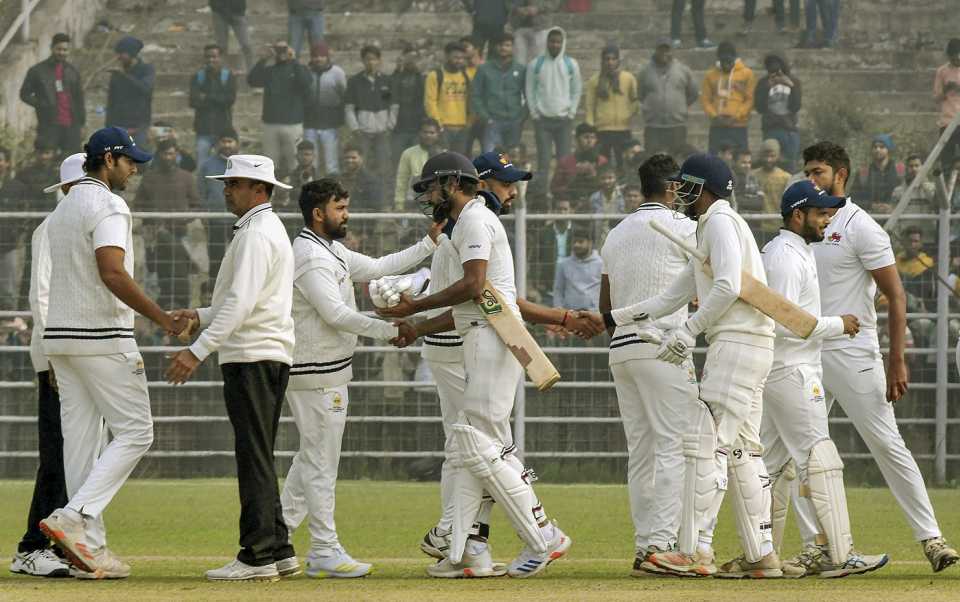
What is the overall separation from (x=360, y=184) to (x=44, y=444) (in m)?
→ 8.55

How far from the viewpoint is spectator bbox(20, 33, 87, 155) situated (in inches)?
674

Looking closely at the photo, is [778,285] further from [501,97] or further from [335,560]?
[501,97]

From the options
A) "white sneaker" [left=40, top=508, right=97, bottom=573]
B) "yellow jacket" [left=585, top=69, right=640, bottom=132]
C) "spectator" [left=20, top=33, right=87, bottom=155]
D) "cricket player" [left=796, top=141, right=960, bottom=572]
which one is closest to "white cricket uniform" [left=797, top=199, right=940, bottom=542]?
"cricket player" [left=796, top=141, right=960, bottom=572]

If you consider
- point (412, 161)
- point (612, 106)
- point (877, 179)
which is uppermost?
point (612, 106)

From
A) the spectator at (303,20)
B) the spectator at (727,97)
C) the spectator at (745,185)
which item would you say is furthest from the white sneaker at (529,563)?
the spectator at (303,20)

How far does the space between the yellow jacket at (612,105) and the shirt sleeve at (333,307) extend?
986 centimetres

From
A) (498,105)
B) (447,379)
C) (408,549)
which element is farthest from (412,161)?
(447,379)

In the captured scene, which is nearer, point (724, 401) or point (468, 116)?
point (724, 401)

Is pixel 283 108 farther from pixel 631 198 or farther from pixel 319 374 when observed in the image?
pixel 319 374

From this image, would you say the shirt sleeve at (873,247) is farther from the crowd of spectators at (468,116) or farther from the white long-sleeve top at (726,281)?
the crowd of spectators at (468,116)

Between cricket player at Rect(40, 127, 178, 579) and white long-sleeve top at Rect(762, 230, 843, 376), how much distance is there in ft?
9.26

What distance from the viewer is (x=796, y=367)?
7242mm

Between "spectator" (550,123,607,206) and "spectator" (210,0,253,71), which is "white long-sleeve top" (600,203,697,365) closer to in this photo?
"spectator" (550,123,607,206)

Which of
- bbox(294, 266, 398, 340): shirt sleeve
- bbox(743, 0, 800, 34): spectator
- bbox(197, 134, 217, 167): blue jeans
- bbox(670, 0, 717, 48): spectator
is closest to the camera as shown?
bbox(294, 266, 398, 340): shirt sleeve
